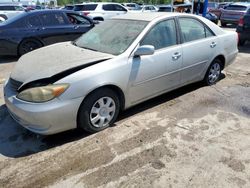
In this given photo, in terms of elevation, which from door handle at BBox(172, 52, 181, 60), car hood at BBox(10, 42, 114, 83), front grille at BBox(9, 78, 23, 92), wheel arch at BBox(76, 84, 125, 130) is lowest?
wheel arch at BBox(76, 84, 125, 130)

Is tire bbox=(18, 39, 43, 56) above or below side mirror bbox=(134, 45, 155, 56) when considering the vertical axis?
below

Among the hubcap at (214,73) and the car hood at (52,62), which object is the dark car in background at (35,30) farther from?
the hubcap at (214,73)

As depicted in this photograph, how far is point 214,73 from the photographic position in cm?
539

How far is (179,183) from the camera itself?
8.81 feet

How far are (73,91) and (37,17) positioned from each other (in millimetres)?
5698

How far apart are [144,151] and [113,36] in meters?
1.86

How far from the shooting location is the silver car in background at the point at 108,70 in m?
3.15

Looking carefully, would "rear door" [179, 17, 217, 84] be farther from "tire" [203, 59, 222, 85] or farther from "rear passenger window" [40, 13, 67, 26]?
"rear passenger window" [40, 13, 67, 26]

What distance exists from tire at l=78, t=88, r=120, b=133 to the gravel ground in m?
0.13

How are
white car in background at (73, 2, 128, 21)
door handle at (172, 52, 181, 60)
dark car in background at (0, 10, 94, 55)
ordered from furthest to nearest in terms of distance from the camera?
white car in background at (73, 2, 128, 21) < dark car in background at (0, 10, 94, 55) < door handle at (172, 52, 181, 60)

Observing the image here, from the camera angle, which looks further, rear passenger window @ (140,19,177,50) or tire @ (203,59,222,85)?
tire @ (203,59,222,85)

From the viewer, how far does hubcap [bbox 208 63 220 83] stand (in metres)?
5.27

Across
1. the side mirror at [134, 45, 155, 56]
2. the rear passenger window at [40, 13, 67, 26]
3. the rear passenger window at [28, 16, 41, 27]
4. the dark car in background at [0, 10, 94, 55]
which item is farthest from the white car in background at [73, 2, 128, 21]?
the side mirror at [134, 45, 155, 56]

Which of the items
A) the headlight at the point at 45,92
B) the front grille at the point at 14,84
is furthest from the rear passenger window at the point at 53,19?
the headlight at the point at 45,92
